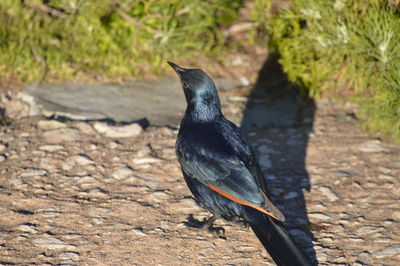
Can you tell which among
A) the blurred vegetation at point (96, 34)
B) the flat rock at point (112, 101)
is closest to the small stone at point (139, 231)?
the flat rock at point (112, 101)

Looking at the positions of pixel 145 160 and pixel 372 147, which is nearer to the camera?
pixel 145 160

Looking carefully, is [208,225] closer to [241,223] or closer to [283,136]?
[241,223]

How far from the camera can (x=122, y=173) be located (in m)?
5.29

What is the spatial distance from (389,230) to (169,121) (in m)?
2.68

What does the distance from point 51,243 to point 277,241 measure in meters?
1.53

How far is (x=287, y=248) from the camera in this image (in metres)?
3.98

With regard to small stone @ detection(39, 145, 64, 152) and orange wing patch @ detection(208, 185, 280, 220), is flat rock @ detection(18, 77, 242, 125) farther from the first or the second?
orange wing patch @ detection(208, 185, 280, 220)

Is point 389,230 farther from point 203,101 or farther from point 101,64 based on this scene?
point 101,64

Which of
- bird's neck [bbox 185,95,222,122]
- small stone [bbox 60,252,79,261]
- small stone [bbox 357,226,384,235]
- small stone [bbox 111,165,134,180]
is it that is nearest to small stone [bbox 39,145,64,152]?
small stone [bbox 111,165,134,180]

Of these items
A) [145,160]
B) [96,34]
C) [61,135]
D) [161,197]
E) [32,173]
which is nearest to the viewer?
[161,197]

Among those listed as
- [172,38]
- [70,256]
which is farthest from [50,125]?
[70,256]

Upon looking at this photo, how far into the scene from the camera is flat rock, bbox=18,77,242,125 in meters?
6.34

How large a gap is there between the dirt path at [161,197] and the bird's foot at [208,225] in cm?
5

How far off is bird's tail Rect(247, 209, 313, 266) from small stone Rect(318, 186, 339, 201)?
0.96 m
